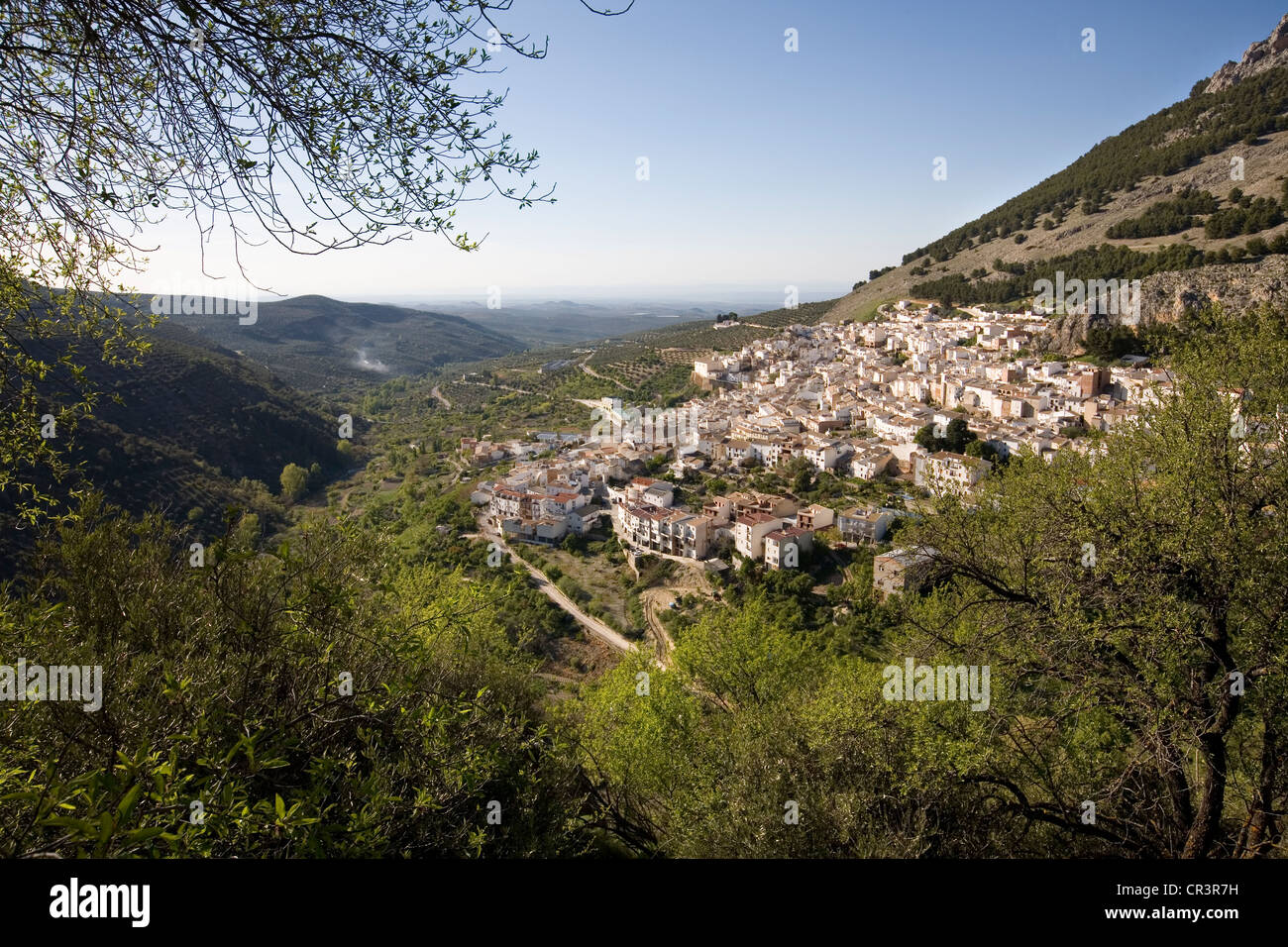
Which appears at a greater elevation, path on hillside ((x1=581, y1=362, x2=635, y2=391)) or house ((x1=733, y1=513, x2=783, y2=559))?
path on hillside ((x1=581, y1=362, x2=635, y2=391))

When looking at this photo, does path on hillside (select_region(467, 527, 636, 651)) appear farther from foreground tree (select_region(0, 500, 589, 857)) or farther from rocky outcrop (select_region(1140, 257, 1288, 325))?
rocky outcrop (select_region(1140, 257, 1288, 325))

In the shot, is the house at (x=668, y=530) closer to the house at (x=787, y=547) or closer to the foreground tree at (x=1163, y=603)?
the house at (x=787, y=547)

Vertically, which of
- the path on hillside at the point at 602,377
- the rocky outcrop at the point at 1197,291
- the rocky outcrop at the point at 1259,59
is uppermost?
the rocky outcrop at the point at 1259,59

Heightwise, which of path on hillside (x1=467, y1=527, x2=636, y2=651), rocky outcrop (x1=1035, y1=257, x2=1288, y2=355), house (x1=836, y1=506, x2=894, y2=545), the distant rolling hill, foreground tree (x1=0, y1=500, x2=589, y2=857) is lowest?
path on hillside (x1=467, y1=527, x2=636, y2=651)

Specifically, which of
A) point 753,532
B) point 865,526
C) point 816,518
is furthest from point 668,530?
point 865,526

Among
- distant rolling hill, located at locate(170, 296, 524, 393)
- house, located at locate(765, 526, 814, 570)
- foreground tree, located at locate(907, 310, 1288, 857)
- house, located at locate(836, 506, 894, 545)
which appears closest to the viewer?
foreground tree, located at locate(907, 310, 1288, 857)

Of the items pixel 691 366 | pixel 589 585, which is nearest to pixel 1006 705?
pixel 589 585

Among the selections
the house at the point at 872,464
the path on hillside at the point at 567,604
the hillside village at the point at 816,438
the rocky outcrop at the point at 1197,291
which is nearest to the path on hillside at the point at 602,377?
the hillside village at the point at 816,438

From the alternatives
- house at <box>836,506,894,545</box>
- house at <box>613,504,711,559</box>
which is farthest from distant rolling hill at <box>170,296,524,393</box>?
house at <box>836,506,894,545</box>
